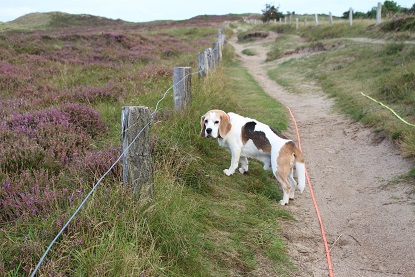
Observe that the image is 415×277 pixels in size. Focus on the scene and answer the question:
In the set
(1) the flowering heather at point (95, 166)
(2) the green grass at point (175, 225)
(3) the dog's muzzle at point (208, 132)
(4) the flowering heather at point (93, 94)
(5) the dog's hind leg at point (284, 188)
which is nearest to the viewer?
(2) the green grass at point (175, 225)

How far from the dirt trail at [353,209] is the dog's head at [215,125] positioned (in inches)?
59.3

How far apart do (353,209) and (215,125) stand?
234 centimetres

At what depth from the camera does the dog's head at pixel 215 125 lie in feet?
18.3

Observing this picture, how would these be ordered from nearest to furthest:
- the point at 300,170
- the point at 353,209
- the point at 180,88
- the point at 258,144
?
the point at 300,170
the point at 353,209
the point at 258,144
the point at 180,88

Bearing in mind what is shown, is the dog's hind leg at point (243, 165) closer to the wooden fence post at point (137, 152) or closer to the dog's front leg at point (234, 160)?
the dog's front leg at point (234, 160)

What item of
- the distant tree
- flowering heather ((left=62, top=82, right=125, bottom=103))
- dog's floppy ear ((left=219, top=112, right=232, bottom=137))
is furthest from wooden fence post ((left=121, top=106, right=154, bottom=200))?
the distant tree

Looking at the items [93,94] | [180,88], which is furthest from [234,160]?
[93,94]

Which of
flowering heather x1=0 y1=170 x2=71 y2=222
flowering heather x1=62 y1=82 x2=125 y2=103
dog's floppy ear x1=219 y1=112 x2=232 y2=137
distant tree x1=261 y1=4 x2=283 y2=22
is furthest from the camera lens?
distant tree x1=261 y1=4 x2=283 y2=22

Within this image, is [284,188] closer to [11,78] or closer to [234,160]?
[234,160]

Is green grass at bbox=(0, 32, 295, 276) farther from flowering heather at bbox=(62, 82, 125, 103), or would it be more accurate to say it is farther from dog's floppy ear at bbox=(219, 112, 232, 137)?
flowering heather at bbox=(62, 82, 125, 103)

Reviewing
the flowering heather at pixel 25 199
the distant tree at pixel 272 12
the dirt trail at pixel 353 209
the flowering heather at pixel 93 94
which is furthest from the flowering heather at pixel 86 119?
the distant tree at pixel 272 12

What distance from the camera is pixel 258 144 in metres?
5.67

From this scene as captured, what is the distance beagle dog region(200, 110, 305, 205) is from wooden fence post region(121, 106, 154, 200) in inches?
88.3

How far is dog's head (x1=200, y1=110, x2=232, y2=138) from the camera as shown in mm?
5566
